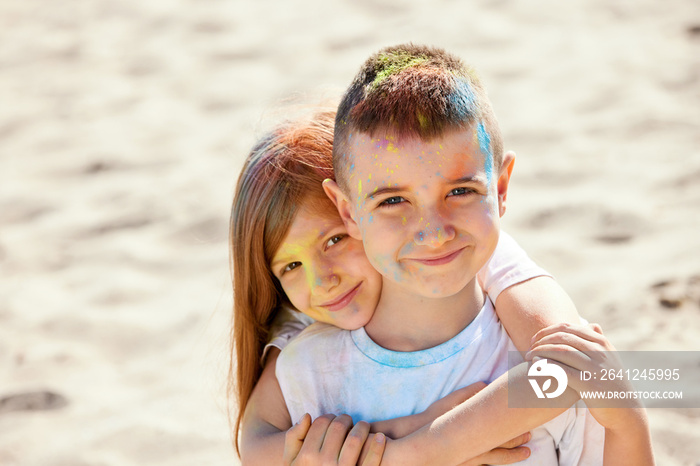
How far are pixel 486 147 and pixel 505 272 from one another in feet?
1.33

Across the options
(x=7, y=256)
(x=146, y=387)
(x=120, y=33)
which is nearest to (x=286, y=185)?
(x=146, y=387)

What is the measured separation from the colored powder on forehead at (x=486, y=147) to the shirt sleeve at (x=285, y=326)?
799 mm

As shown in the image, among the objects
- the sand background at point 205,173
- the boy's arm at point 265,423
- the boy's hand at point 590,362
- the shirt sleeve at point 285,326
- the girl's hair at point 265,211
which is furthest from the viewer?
the sand background at point 205,173

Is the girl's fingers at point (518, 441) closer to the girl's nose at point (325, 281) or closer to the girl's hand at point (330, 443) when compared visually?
the girl's hand at point (330, 443)

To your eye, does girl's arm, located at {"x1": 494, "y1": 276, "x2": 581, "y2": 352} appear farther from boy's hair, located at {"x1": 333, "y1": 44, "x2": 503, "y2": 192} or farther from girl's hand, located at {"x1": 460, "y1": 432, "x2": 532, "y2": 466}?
boy's hair, located at {"x1": 333, "y1": 44, "x2": 503, "y2": 192}

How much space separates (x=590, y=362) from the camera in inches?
73.7

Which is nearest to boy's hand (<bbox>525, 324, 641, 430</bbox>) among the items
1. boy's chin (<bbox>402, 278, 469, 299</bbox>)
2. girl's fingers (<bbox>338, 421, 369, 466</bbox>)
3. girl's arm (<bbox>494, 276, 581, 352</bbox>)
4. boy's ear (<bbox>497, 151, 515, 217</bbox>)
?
girl's arm (<bbox>494, 276, 581, 352</bbox>)

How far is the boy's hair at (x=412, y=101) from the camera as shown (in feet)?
6.34

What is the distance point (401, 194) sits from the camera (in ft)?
6.43

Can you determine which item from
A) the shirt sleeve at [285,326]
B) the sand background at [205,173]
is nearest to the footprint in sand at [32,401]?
the sand background at [205,173]

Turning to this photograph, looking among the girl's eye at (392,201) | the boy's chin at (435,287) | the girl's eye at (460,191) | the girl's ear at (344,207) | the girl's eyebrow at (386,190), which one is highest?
the girl's eyebrow at (386,190)

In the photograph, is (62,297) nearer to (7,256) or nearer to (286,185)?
(7,256)

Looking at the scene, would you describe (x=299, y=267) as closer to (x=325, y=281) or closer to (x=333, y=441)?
(x=325, y=281)

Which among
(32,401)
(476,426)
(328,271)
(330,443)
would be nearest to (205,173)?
(32,401)
